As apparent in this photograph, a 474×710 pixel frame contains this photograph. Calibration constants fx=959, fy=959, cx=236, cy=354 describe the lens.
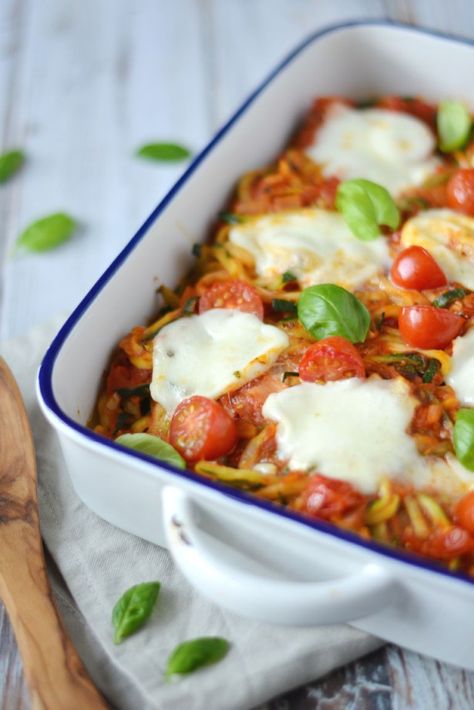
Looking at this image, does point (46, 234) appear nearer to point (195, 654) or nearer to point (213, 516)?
point (213, 516)

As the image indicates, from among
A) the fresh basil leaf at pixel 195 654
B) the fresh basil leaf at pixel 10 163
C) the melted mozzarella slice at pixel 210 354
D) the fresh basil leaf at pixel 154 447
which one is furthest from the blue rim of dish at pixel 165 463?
Result: the fresh basil leaf at pixel 10 163

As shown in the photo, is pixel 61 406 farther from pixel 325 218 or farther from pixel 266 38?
pixel 266 38

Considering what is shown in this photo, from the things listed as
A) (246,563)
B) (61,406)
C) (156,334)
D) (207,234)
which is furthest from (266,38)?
(246,563)

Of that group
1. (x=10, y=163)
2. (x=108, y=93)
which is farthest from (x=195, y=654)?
(x=108, y=93)

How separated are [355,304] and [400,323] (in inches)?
8.1

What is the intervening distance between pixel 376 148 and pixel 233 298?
1.31m

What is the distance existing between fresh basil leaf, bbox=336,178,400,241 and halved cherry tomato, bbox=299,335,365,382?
0.78 m

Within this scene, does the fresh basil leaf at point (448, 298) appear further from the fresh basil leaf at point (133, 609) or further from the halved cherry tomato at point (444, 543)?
the fresh basil leaf at point (133, 609)

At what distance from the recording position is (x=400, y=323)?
3.74 meters

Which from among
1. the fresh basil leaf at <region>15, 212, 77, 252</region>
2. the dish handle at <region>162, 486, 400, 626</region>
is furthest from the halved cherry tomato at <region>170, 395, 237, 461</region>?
the fresh basil leaf at <region>15, 212, 77, 252</region>

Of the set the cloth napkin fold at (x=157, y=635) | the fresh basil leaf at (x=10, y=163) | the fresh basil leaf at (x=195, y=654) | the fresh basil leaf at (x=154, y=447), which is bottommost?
the cloth napkin fold at (x=157, y=635)

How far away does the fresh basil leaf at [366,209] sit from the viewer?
13.5 ft

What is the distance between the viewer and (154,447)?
333 cm

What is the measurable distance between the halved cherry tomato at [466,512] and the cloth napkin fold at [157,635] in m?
0.51
